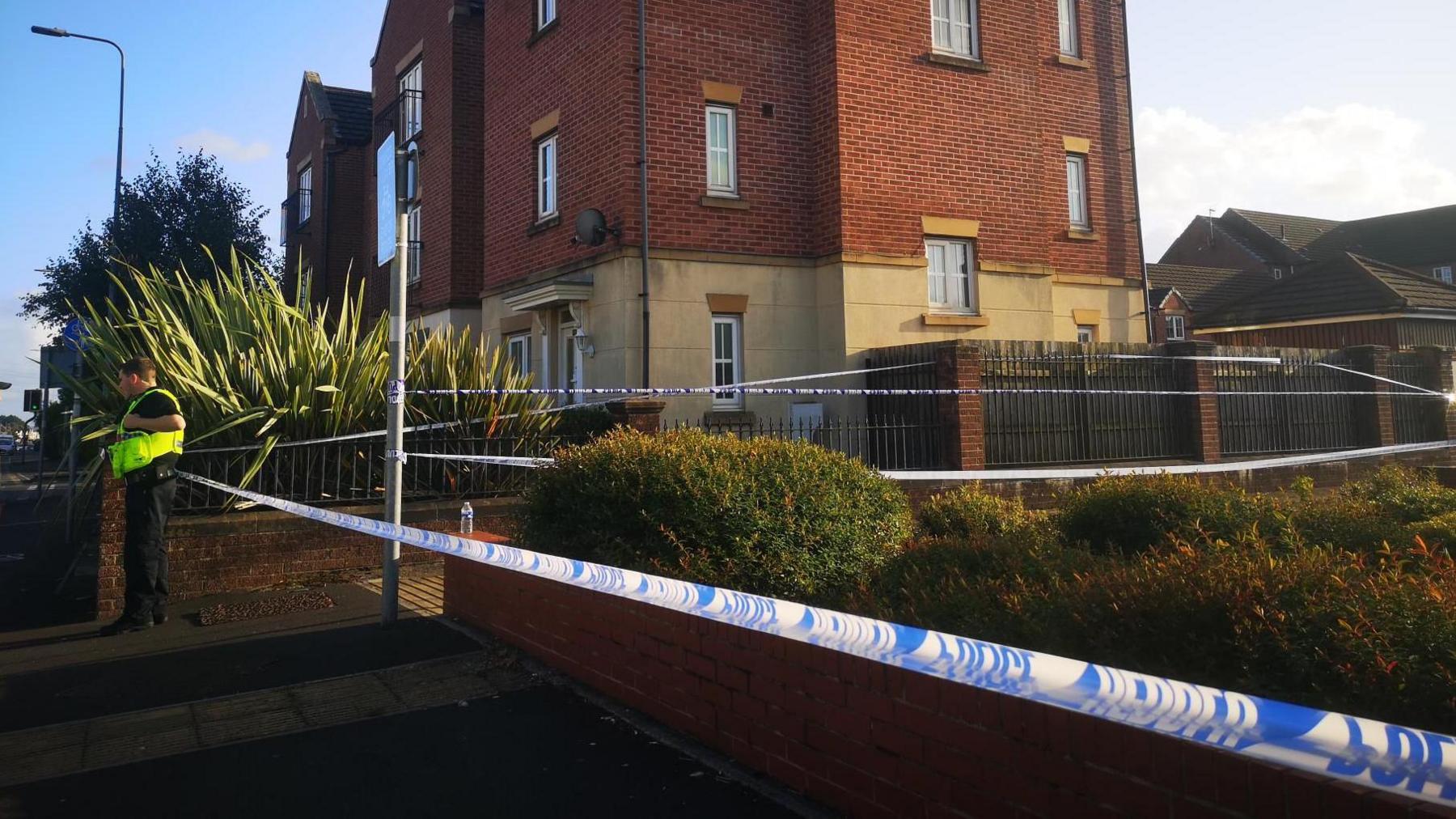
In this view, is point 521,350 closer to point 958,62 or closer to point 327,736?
point 958,62

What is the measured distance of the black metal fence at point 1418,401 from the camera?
15969 mm

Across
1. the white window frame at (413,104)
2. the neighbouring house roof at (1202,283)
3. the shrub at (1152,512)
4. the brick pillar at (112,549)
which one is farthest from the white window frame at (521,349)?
the neighbouring house roof at (1202,283)

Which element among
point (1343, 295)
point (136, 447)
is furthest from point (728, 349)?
point (1343, 295)

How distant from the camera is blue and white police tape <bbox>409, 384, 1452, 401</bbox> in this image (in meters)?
9.52

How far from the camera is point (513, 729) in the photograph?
481 cm

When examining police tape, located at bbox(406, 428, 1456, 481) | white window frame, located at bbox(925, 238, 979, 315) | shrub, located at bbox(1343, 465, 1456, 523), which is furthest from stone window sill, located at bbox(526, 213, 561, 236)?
shrub, located at bbox(1343, 465, 1456, 523)

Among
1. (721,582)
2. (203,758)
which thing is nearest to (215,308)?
(203,758)

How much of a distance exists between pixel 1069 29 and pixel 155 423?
16.6 metres

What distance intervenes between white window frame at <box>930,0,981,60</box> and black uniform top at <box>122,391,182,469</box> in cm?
1193

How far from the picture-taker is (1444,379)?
16344 mm

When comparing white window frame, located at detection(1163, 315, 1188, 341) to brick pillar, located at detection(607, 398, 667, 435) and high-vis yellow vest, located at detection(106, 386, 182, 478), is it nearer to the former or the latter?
brick pillar, located at detection(607, 398, 667, 435)

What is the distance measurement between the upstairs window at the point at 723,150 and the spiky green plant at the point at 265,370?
206 inches

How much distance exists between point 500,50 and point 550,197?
325 cm

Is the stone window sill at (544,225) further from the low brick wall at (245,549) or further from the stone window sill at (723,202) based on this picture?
the low brick wall at (245,549)
